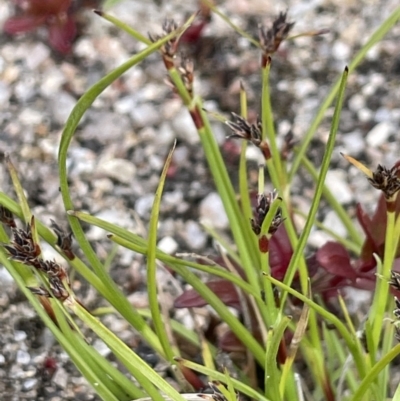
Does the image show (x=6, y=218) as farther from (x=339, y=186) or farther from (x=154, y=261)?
(x=339, y=186)

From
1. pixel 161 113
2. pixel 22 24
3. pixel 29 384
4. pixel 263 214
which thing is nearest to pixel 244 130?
pixel 263 214

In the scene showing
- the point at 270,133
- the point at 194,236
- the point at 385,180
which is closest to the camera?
the point at 385,180

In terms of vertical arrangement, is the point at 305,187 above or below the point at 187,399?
above

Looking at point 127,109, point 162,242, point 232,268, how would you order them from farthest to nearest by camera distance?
point 127,109 → point 162,242 → point 232,268

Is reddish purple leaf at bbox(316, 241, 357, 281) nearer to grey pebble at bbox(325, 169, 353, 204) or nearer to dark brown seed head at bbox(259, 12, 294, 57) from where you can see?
dark brown seed head at bbox(259, 12, 294, 57)

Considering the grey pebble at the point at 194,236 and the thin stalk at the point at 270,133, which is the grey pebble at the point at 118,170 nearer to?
the grey pebble at the point at 194,236

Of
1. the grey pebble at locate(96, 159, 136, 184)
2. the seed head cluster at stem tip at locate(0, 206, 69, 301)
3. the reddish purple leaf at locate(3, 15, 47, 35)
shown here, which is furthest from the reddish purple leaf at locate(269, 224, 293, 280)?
the reddish purple leaf at locate(3, 15, 47, 35)

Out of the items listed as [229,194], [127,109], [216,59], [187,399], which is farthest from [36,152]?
[187,399]

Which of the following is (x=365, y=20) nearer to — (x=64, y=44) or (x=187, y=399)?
(x=64, y=44)

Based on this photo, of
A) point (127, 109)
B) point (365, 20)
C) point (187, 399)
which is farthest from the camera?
point (365, 20)
